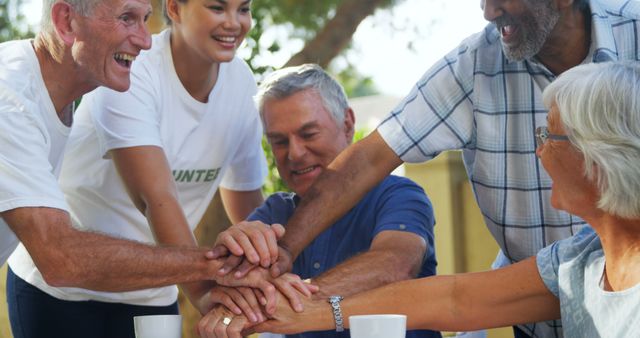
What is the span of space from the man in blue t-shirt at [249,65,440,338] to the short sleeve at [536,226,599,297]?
51cm

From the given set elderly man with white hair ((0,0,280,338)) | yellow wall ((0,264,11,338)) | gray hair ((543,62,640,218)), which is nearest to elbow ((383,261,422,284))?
elderly man with white hair ((0,0,280,338))

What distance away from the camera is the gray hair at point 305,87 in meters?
3.48

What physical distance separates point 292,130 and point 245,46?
210cm

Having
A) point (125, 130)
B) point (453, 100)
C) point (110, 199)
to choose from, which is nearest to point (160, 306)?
point (110, 199)

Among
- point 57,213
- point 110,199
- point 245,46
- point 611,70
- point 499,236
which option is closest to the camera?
point 611,70

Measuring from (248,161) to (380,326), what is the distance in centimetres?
196

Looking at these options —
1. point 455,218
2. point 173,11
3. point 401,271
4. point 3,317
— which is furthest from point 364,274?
point 3,317

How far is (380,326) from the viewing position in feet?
6.61

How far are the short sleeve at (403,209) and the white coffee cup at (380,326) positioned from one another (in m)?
1.13

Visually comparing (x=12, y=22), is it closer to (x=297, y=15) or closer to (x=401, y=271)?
(x=297, y=15)

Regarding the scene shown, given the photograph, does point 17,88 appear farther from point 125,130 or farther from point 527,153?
point 527,153

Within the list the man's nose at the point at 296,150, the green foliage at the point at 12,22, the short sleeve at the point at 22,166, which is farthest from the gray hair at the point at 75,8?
the green foliage at the point at 12,22

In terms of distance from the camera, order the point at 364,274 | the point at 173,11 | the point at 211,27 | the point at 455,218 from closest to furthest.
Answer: the point at 364,274, the point at 211,27, the point at 173,11, the point at 455,218

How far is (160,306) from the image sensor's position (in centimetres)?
366
